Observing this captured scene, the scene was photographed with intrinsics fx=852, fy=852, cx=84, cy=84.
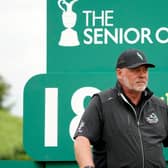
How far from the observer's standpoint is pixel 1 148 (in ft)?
54.9

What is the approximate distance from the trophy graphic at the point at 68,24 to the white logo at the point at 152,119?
52.7 inches

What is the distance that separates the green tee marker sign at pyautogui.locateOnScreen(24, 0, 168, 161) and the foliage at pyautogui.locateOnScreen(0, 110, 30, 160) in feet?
30.1

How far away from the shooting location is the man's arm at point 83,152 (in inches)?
173

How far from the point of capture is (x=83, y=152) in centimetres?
443

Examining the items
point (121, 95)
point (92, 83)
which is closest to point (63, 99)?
point (92, 83)

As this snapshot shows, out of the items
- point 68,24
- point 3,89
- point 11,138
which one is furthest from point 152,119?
point 3,89

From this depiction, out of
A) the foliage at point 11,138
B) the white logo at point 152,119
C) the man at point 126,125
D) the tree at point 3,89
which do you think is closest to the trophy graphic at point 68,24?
the man at point 126,125

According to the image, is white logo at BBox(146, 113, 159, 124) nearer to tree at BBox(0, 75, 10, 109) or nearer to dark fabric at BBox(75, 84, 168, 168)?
dark fabric at BBox(75, 84, 168, 168)

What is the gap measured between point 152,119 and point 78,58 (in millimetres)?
1361

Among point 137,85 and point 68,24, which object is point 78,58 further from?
point 137,85

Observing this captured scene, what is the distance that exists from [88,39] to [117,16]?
0.26m

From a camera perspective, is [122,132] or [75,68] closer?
[122,132]

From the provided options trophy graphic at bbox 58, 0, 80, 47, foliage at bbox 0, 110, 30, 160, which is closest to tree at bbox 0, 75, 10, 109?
foliage at bbox 0, 110, 30, 160

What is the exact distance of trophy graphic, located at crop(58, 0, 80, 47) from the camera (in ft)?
19.0
